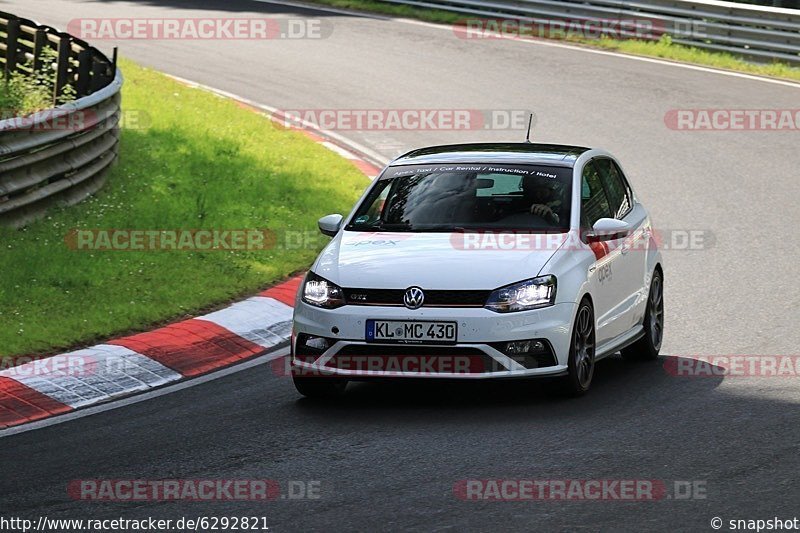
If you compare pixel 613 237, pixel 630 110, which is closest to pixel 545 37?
pixel 630 110

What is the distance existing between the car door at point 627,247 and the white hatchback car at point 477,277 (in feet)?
0.05

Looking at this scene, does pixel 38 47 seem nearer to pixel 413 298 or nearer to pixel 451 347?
pixel 413 298

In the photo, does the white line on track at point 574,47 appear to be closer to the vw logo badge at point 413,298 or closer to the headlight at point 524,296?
the headlight at point 524,296

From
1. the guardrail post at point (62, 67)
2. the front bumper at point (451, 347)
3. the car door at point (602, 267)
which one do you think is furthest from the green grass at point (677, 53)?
the front bumper at point (451, 347)

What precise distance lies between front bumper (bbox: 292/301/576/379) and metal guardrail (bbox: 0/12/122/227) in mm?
4729

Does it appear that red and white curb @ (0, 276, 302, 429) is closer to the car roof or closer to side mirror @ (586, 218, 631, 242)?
the car roof

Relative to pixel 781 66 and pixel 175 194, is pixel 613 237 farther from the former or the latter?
pixel 781 66

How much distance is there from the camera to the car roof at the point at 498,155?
10.6 meters

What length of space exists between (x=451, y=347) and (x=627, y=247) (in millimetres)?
2218

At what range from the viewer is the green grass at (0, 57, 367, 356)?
449 inches

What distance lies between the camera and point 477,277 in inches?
361

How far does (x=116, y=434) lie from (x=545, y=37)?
2081 cm

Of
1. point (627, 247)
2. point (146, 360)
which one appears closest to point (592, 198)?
point (627, 247)

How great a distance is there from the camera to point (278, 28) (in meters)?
28.9
